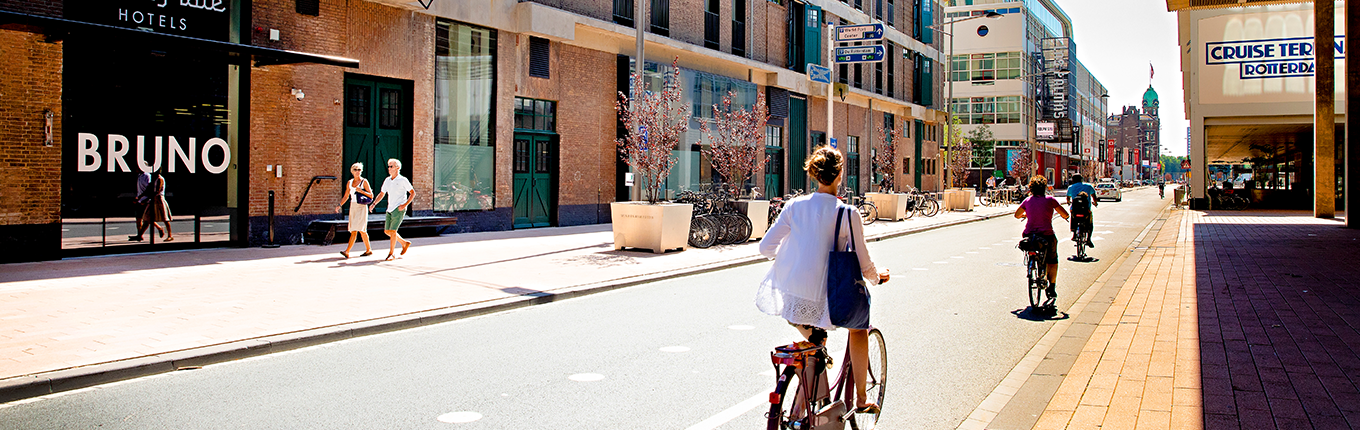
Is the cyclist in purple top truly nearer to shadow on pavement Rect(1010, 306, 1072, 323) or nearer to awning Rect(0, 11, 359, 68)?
shadow on pavement Rect(1010, 306, 1072, 323)

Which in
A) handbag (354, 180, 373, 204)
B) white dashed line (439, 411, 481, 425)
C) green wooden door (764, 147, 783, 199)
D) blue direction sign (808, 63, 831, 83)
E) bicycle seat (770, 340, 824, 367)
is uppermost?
blue direction sign (808, 63, 831, 83)

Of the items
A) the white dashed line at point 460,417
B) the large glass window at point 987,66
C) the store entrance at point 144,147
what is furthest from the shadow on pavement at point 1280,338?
the large glass window at point 987,66

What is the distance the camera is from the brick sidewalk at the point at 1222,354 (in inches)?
197

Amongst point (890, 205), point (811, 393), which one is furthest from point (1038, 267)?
point (890, 205)

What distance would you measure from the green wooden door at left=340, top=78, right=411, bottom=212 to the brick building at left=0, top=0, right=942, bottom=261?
37 mm

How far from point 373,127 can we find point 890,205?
59.0 ft

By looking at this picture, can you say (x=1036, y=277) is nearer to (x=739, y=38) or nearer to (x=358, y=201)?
(x=358, y=201)

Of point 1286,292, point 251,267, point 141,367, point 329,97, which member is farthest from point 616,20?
point 141,367

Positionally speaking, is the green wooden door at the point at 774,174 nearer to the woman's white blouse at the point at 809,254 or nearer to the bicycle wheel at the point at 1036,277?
the bicycle wheel at the point at 1036,277

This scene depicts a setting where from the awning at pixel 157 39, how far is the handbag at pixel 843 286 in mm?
11900

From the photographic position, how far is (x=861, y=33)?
25062 mm

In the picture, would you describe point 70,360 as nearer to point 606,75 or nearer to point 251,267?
point 251,267

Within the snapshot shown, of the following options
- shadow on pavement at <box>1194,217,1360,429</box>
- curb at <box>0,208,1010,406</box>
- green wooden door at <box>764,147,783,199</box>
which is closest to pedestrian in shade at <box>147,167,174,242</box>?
curb at <box>0,208,1010,406</box>

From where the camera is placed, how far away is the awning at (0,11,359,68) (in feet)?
38.5
